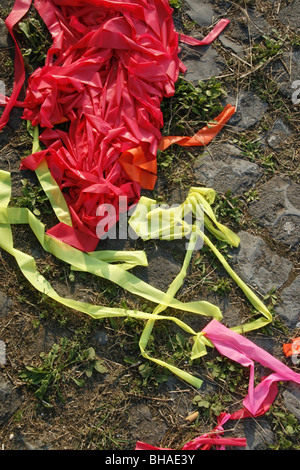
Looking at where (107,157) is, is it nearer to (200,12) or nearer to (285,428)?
(200,12)

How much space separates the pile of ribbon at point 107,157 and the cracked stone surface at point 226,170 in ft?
0.70

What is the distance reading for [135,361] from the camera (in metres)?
2.48

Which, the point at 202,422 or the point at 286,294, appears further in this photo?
the point at 286,294

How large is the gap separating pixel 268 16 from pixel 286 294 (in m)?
1.79

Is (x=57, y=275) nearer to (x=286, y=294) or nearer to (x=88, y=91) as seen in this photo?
(x=88, y=91)

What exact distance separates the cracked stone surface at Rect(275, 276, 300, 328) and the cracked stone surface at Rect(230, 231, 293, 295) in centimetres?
6

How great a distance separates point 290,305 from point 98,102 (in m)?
1.60

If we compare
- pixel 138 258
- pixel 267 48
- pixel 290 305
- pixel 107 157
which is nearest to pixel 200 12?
pixel 267 48

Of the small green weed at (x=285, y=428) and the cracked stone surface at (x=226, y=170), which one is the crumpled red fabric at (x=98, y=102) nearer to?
the cracked stone surface at (x=226, y=170)

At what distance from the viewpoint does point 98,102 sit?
2.49 meters

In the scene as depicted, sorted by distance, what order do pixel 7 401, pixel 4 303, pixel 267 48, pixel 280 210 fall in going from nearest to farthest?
1. pixel 7 401
2. pixel 4 303
3. pixel 280 210
4. pixel 267 48

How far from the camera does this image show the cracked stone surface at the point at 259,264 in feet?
8.68

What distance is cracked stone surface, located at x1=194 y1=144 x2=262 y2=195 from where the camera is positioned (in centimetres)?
273

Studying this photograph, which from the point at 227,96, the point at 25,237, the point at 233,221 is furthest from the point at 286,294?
the point at 25,237
